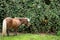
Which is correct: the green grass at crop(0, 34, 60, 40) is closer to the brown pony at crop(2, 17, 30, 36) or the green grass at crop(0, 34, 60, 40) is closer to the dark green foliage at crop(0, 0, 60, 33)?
the brown pony at crop(2, 17, 30, 36)

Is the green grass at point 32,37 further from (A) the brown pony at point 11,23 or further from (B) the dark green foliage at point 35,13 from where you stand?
(B) the dark green foliage at point 35,13

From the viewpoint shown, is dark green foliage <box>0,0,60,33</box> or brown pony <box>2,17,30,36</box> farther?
dark green foliage <box>0,0,60,33</box>

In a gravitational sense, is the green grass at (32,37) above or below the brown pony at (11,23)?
below

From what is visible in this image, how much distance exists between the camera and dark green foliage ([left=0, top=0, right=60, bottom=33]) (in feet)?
34.9

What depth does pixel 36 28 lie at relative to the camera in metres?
10.6

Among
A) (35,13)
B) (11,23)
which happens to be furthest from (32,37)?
(35,13)

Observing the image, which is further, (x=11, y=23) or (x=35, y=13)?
(x=35, y=13)

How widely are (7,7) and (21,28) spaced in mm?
1305

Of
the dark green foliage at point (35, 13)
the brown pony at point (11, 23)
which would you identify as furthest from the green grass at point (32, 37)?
the dark green foliage at point (35, 13)

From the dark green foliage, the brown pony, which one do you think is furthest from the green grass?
the dark green foliage

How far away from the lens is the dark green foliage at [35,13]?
10.6m

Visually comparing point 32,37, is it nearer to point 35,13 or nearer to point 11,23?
point 11,23

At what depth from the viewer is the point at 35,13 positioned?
35.8 ft

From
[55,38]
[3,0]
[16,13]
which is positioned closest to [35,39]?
[55,38]
